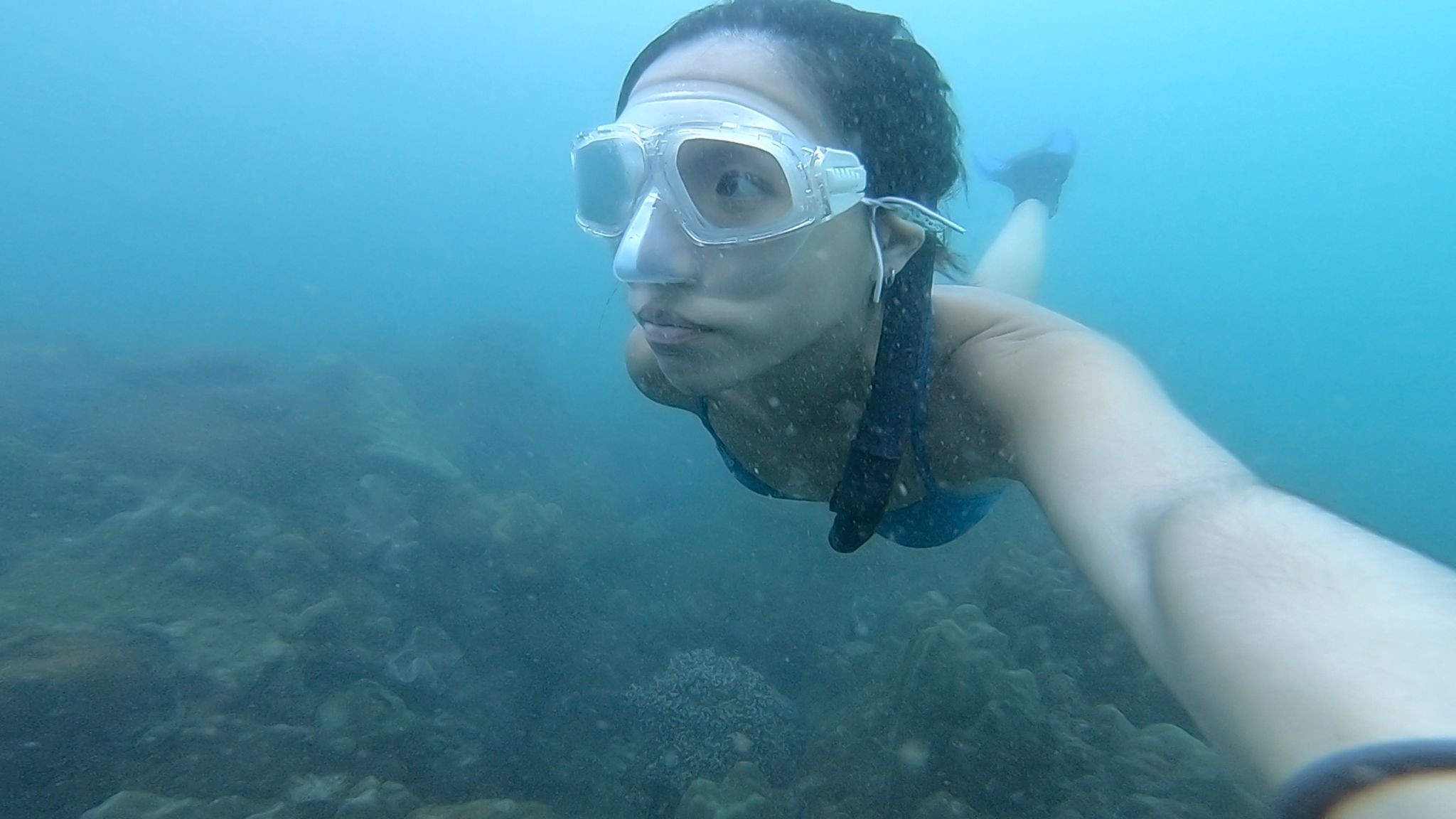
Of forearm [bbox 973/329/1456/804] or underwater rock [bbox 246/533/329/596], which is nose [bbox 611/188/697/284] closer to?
forearm [bbox 973/329/1456/804]

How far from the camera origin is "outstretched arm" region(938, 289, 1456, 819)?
2.56 ft

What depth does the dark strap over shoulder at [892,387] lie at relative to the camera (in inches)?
83.5

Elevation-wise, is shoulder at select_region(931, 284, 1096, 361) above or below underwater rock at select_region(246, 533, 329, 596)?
above

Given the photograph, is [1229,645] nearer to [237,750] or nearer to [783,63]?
[783,63]

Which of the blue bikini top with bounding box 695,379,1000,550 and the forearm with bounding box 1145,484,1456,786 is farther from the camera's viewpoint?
the blue bikini top with bounding box 695,379,1000,550

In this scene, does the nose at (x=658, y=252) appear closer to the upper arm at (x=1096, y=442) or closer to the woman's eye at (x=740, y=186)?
the woman's eye at (x=740, y=186)

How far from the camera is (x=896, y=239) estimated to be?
2.15 metres

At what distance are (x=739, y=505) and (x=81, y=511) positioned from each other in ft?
29.2

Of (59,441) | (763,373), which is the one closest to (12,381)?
(59,441)

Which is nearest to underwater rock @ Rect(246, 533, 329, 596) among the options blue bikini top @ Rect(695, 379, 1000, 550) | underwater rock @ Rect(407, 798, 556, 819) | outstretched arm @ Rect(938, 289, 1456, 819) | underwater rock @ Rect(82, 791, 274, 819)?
underwater rock @ Rect(82, 791, 274, 819)

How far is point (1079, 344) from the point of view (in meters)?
1.80

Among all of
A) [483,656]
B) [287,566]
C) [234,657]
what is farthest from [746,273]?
[287,566]

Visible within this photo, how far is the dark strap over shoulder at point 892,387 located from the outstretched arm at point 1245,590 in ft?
1.68

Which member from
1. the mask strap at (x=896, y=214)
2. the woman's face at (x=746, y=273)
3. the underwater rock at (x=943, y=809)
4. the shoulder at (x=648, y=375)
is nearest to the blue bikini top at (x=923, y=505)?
the shoulder at (x=648, y=375)
